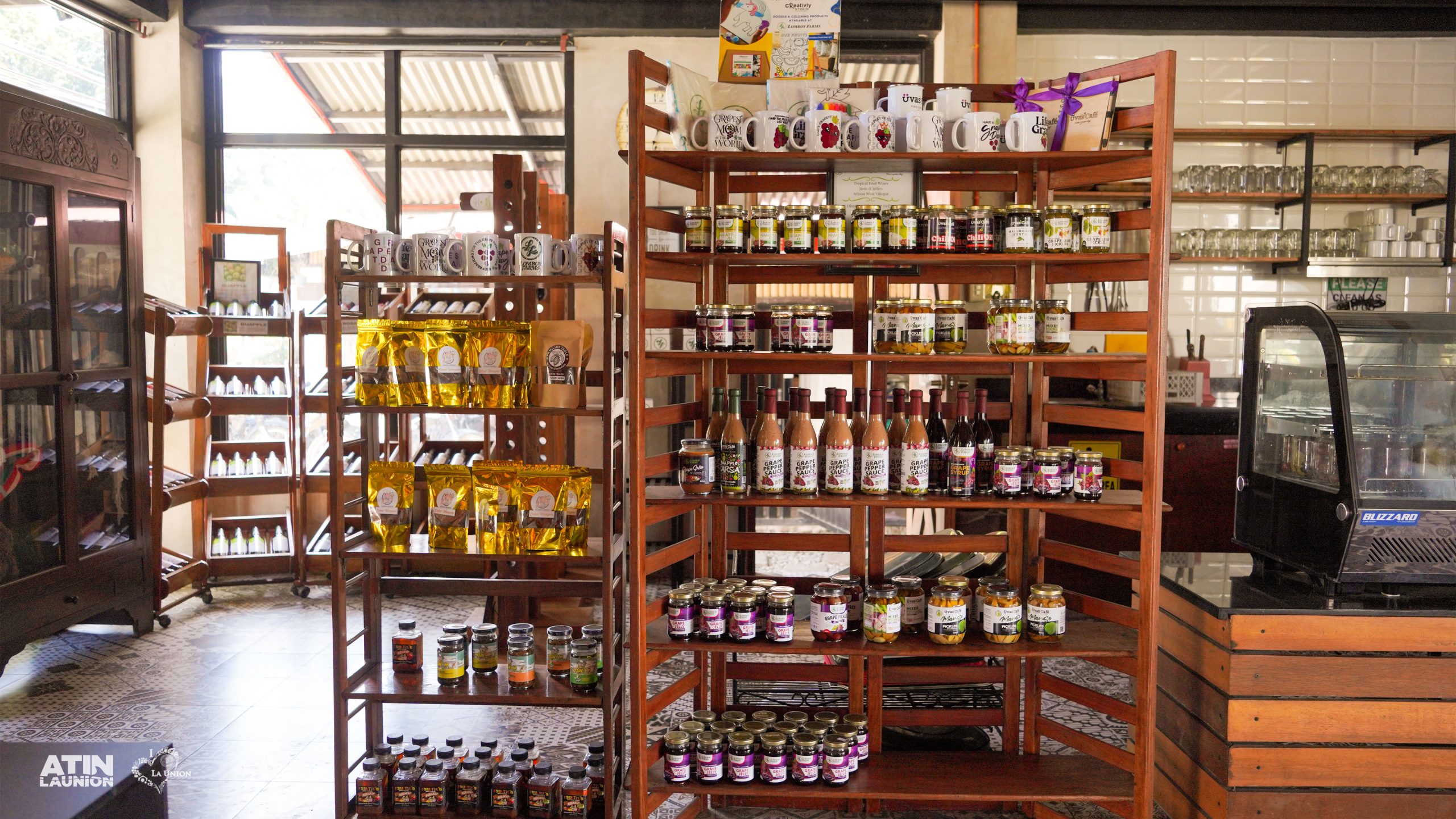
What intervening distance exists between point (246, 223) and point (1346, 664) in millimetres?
6577

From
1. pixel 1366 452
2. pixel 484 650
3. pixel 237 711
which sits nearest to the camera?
pixel 1366 452

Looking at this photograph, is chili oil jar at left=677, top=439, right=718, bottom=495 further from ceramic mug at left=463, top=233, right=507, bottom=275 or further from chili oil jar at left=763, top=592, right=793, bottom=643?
ceramic mug at left=463, top=233, right=507, bottom=275

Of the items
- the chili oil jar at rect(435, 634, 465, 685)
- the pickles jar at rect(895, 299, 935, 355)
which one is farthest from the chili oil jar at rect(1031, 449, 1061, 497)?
the chili oil jar at rect(435, 634, 465, 685)

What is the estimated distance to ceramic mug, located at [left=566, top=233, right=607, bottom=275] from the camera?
301cm

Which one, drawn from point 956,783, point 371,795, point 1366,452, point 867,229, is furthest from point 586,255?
point 1366,452

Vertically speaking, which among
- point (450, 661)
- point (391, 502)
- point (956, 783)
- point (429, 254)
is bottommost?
point (956, 783)

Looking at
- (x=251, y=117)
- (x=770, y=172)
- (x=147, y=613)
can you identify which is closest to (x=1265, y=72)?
(x=770, y=172)

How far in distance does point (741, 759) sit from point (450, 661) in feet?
3.27

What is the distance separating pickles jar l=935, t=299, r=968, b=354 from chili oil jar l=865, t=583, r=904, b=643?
753 millimetres

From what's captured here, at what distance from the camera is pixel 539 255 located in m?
3.02

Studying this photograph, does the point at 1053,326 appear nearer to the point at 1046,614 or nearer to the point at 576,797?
the point at 1046,614

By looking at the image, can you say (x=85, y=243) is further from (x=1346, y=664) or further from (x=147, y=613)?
(x=1346, y=664)

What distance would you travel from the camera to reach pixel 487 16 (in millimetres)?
5973

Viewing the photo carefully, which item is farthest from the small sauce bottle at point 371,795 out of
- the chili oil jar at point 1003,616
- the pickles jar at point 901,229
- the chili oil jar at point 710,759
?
the pickles jar at point 901,229
